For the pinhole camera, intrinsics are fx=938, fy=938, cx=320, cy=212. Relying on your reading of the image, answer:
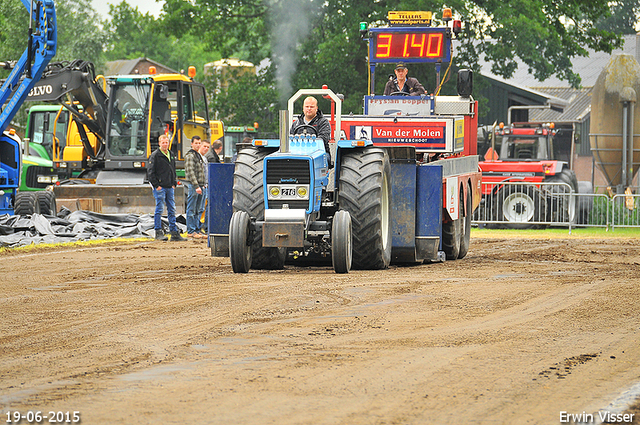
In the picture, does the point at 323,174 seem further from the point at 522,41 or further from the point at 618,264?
the point at 522,41

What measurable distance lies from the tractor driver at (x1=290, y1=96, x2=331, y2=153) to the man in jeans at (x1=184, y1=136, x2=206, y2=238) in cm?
650

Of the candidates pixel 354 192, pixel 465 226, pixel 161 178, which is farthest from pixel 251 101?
pixel 354 192

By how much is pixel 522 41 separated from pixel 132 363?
27.4m

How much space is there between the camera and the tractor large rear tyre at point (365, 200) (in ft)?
36.5

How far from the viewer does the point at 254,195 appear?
10.9 metres

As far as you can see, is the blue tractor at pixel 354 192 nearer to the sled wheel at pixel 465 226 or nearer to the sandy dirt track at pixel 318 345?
the sled wheel at pixel 465 226

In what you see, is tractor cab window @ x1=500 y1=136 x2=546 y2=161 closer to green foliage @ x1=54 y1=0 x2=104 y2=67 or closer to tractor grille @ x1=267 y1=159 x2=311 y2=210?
tractor grille @ x1=267 y1=159 x2=311 y2=210

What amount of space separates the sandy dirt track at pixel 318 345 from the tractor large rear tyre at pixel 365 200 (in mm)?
350

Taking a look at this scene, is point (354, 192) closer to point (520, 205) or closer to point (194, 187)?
point (194, 187)

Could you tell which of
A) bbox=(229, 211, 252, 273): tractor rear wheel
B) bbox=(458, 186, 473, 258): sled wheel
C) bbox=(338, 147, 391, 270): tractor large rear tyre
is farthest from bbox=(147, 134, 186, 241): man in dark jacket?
bbox=(229, 211, 252, 273): tractor rear wheel

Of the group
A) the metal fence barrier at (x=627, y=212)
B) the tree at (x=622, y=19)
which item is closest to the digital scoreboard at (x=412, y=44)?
the metal fence barrier at (x=627, y=212)

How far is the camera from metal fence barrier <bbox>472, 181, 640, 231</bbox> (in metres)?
22.1

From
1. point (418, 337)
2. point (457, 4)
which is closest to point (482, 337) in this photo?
point (418, 337)

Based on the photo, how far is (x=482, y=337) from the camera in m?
7.08
